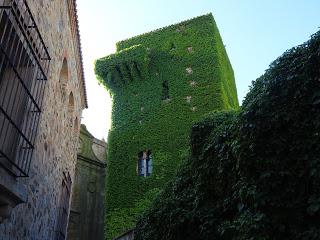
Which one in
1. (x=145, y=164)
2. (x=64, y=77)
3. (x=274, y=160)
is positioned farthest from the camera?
(x=145, y=164)

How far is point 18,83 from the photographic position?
5.42 metres

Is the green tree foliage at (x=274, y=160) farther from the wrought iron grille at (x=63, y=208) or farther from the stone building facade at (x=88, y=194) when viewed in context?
the stone building facade at (x=88, y=194)

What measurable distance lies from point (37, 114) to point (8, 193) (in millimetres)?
2119

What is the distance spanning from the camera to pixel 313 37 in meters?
6.96

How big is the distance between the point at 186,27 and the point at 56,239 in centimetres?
1638

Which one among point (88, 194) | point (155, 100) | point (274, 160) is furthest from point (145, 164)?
point (274, 160)

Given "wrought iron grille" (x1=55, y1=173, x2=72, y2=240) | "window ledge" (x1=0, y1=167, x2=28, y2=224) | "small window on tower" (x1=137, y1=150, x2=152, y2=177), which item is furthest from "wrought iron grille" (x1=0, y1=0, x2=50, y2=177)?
"small window on tower" (x1=137, y1=150, x2=152, y2=177)

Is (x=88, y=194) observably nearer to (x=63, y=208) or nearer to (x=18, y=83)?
(x=63, y=208)

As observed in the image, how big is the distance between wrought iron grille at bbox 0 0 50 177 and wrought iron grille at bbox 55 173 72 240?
417 cm

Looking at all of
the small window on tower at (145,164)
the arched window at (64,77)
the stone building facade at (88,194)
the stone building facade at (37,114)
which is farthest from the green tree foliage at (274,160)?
the stone building facade at (88,194)

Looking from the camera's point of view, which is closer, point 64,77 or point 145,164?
point 64,77

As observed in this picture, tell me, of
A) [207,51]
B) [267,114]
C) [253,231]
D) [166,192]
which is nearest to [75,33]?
[166,192]

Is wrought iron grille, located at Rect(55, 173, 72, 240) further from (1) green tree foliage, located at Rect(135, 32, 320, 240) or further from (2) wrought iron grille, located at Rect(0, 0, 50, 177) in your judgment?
(2) wrought iron grille, located at Rect(0, 0, 50, 177)

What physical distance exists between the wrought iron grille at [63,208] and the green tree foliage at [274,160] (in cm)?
373
